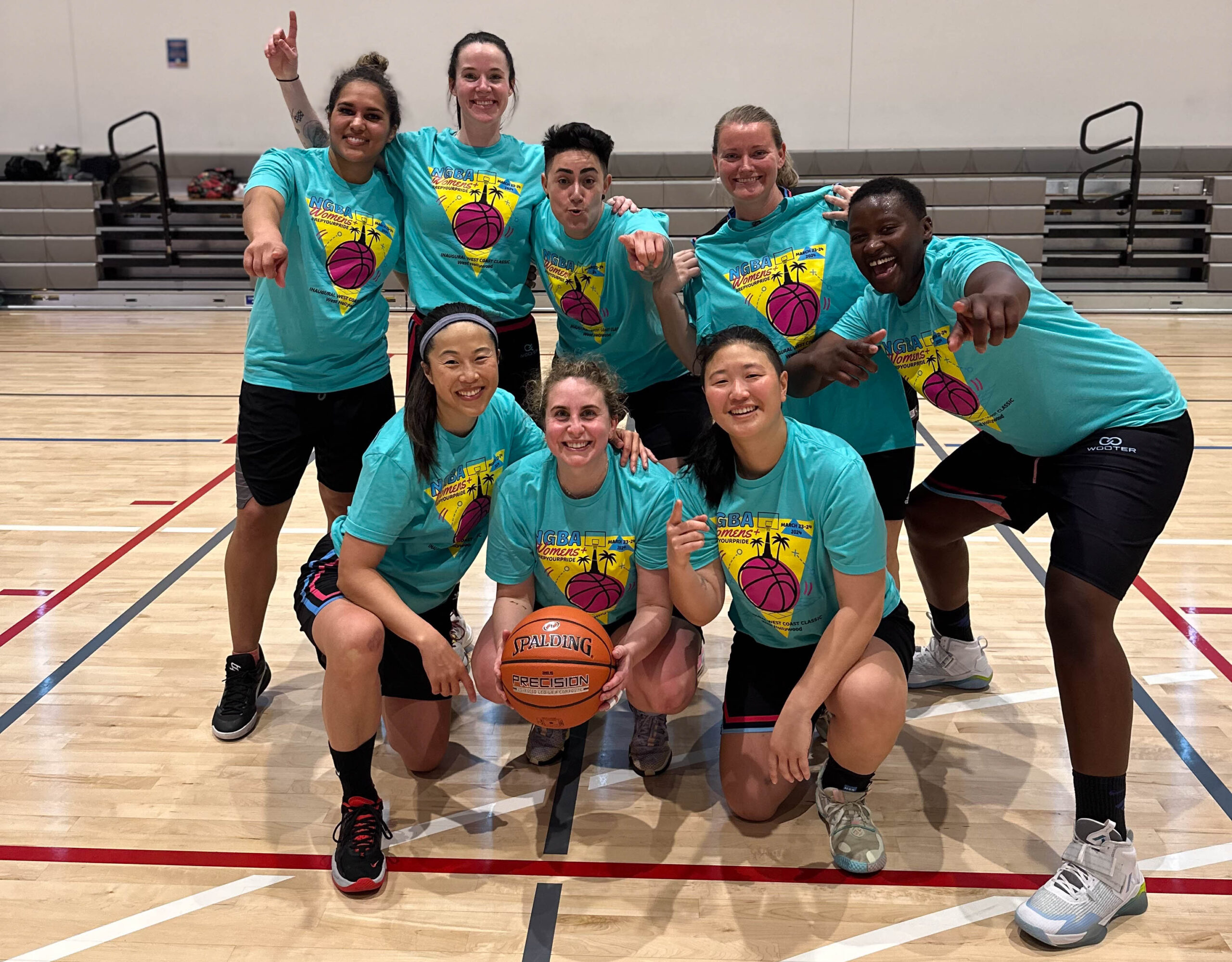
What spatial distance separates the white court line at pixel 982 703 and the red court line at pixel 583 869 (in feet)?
2.57

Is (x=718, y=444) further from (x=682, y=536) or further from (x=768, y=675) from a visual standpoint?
(x=768, y=675)

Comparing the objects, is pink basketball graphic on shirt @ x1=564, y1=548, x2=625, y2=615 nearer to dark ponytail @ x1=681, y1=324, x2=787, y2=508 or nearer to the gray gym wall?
dark ponytail @ x1=681, y1=324, x2=787, y2=508

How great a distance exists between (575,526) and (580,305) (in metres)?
0.79

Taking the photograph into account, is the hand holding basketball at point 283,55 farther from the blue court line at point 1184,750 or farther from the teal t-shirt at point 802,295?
the blue court line at point 1184,750

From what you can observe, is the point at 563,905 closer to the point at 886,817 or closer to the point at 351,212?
the point at 886,817

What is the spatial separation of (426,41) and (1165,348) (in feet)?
27.2

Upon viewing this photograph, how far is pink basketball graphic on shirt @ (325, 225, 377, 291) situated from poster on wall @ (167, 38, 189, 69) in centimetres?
1049

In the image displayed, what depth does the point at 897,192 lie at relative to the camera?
2363 millimetres

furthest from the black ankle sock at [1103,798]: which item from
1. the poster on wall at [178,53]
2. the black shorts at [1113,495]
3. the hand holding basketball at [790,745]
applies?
the poster on wall at [178,53]

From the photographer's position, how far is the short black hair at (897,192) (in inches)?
93.0

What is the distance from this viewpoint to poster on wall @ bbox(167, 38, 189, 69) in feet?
38.3

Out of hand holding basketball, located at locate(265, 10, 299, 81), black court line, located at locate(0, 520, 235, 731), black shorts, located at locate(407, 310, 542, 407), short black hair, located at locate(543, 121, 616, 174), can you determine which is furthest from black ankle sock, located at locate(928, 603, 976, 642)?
black court line, located at locate(0, 520, 235, 731)

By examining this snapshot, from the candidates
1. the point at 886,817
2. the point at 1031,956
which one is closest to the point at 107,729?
the point at 886,817

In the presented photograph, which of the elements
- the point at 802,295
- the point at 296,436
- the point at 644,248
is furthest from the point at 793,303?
the point at 296,436
